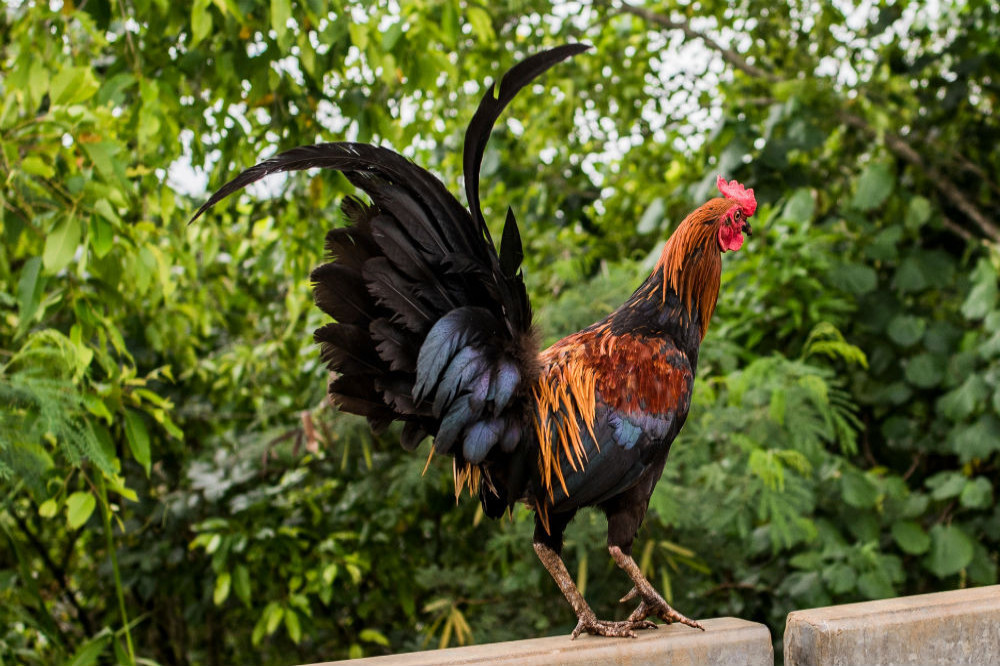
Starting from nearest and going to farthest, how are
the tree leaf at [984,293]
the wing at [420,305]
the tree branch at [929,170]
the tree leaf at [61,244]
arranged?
1. the wing at [420,305]
2. the tree leaf at [61,244]
3. the tree leaf at [984,293]
4. the tree branch at [929,170]

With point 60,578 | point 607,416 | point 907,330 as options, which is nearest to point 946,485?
point 907,330

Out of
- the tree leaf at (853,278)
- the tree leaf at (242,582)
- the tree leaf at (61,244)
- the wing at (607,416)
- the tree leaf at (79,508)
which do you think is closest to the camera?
the wing at (607,416)

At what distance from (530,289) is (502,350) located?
6.63 ft

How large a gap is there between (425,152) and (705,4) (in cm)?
165

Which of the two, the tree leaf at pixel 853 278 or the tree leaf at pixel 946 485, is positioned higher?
the tree leaf at pixel 853 278

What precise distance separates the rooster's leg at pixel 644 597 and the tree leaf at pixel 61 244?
1.33 meters

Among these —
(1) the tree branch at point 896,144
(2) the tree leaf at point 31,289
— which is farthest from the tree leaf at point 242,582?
(1) the tree branch at point 896,144

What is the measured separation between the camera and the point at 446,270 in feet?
5.01

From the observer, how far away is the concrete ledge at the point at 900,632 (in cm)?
172

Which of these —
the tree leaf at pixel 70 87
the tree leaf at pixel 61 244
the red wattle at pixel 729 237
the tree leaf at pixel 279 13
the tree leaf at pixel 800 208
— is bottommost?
the red wattle at pixel 729 237

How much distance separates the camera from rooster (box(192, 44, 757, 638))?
149cm

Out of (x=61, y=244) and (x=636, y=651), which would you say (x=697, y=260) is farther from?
(x=61, y=244)

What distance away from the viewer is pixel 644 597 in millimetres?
1725

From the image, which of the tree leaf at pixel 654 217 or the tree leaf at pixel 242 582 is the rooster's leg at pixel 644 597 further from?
the tree leaf at pixel 654 217
